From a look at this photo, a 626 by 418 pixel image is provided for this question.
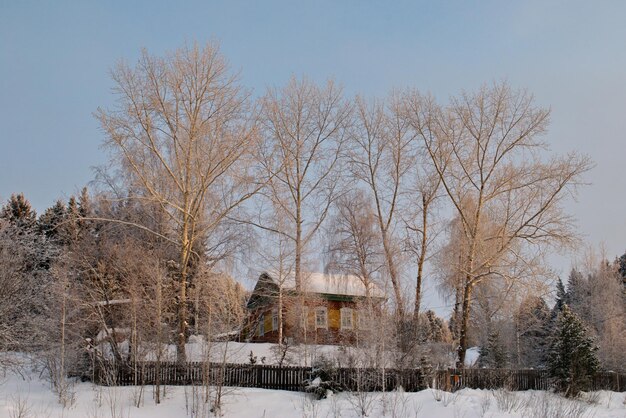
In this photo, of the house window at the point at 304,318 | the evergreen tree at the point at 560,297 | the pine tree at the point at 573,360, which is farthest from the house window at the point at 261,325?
the evergreen tree at the point at 560,297

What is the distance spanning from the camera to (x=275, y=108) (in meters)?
31.8

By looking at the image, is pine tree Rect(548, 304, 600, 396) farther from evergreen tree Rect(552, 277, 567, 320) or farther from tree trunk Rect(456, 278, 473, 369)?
evergreen tree Rect(552, 277, 567, 320)

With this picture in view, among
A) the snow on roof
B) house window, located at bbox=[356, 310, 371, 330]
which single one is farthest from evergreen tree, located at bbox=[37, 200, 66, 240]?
house window, located at bbox=[356, 310, 371, 330]

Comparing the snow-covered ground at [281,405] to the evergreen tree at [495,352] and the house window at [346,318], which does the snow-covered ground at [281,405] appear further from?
the evergreen tree at [495,352]

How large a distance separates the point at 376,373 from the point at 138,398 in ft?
26.9

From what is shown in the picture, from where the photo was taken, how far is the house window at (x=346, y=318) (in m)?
34.6

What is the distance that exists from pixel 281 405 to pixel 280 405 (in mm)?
33

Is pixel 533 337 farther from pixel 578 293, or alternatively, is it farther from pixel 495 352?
pixel 495 352

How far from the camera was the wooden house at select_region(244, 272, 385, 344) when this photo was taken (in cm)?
3119

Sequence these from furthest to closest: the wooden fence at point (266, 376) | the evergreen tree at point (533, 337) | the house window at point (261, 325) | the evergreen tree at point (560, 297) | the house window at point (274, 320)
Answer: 1. the evergreen tree at point (560, 297)
2. the evergreen tree at point (533, 337)
3. the house window at point (261, 325)
4. the house window at point (274, 320)
5. the wooden fence at point (266, 376)

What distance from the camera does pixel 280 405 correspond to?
1962 centimetres

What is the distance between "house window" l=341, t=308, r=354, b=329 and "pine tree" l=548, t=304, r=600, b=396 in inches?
454

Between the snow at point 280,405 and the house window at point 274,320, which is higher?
the house window at point 274,320

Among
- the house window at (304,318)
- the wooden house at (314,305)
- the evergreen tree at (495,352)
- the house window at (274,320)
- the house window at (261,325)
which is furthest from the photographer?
the house window at (261,325)
